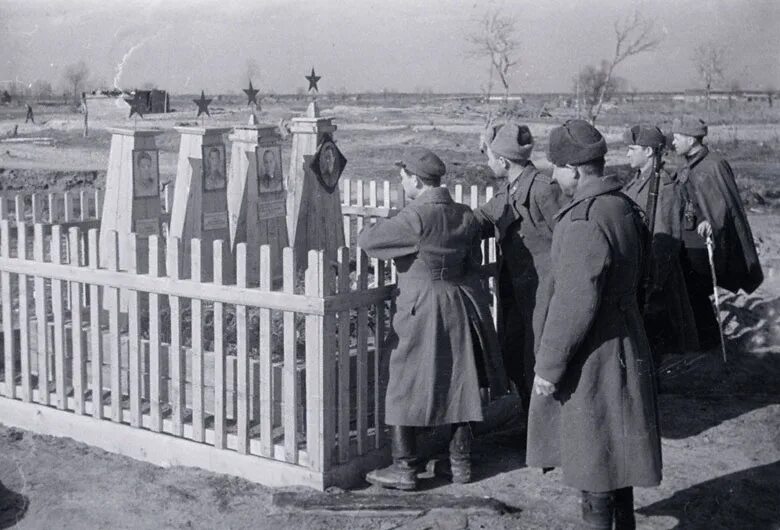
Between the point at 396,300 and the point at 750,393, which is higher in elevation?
the point at 396,300

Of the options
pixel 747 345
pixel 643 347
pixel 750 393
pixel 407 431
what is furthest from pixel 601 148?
pixel 747 345

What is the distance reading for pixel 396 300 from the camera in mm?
5883

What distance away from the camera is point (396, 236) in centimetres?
563

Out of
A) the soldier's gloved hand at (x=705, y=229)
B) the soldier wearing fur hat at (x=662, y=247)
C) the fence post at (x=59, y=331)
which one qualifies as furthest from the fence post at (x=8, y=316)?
the soldier's gloved hand at (x=705, y=229)

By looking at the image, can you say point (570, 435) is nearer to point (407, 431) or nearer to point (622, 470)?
point (622, 470)

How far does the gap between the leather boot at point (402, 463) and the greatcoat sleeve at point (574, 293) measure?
1569 mm

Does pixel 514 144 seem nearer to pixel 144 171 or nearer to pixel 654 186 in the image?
pixel 654 186

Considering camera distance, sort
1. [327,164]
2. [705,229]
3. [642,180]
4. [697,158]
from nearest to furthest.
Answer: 1. [642,180]
2. [705,229]
3. [697,158]
4. [327,164]

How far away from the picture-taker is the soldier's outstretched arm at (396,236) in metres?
5.62

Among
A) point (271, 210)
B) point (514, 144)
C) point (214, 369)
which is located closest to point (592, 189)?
point (514, 144)

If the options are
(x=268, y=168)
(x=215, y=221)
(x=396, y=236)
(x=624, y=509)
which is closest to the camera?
(x=624, y=509)

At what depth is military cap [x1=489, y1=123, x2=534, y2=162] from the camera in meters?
6.20

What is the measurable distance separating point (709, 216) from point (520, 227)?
293cm

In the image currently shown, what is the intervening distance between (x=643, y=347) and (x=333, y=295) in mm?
1821
